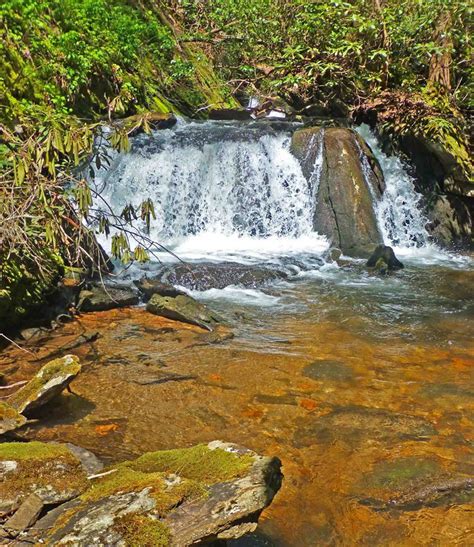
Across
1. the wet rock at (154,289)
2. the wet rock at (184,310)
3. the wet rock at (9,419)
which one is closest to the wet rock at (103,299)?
the wet rock at (154,289)

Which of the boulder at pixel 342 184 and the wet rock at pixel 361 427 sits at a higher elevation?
the boulder at pixel 342 184

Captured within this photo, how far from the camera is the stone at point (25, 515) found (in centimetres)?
245

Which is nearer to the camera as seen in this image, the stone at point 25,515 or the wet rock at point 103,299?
the stone at point 25,515

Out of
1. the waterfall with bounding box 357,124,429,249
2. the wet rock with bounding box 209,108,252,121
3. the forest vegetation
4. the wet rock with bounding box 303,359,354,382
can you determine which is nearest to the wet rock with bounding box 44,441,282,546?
the wet rock with bounding box 303,359,354,382

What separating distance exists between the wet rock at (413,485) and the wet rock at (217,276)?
4749 millimetres

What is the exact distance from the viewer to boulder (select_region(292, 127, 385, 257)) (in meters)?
10.8

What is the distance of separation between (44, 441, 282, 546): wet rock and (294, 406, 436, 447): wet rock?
5.17ft

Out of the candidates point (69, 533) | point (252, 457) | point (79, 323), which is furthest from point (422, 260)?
point (69, 533)

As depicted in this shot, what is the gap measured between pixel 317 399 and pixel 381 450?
2.76 feet

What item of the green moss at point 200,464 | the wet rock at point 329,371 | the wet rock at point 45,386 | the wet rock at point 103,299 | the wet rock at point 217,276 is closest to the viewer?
the green moss at point 200,464

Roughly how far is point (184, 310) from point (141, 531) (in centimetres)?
449

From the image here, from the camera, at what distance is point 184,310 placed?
670 centimetres

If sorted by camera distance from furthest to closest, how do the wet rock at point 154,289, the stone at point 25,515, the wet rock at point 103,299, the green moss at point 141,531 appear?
the wet rock at point 154,289
the wet rock at point 103,299
the stone at point 25,515
the green moss at point 141,531

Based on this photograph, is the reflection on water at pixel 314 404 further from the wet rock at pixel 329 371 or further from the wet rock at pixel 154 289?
the wet rock at pixel 154 289
